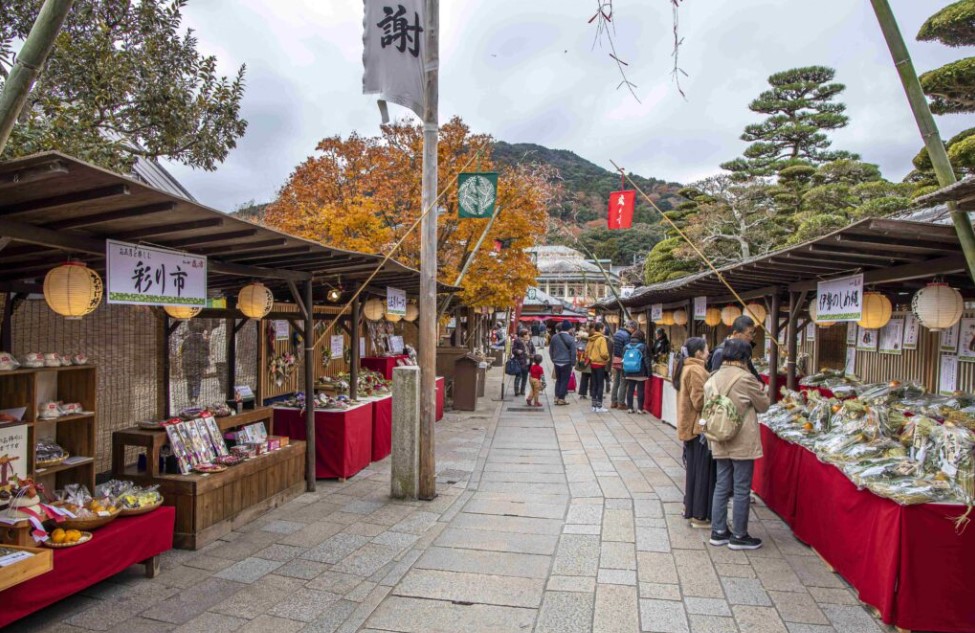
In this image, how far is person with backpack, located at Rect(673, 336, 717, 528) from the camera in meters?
5.81

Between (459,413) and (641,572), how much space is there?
29.4 ft

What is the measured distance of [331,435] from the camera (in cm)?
757

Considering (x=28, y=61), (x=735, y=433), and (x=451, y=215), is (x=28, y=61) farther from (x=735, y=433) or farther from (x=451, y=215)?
(x=451, y=215)

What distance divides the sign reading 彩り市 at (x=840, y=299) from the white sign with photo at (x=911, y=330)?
52.6 inches

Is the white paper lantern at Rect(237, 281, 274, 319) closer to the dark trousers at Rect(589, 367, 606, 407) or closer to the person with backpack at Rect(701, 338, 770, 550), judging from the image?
the person with backpack at Rect(701, 338, 770, 550)

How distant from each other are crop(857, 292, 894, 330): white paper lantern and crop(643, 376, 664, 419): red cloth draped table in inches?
246

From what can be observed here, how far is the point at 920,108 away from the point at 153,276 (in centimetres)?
493

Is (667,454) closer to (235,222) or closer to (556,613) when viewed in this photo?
(556,613)

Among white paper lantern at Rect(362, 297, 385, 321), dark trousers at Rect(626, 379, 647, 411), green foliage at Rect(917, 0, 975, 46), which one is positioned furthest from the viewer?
dark trousers at Rect(626, 379, 647, 411)

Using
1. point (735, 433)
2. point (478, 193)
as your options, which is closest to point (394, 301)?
point (478, 193)

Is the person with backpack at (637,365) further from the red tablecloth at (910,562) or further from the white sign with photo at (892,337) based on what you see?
the red tablecloth at (910,562)

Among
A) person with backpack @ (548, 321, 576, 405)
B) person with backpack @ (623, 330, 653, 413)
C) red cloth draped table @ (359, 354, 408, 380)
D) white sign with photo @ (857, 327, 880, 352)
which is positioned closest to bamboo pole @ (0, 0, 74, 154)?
white sign with photo @ (857, 327, 880, 352)

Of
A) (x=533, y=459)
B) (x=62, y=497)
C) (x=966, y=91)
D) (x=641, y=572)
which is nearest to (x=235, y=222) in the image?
(x=62, y=497)

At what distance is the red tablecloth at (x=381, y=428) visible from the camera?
29.0 ft
